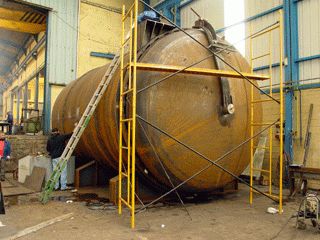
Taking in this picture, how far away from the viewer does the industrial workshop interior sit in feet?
14.9

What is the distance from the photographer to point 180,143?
15.6 feet

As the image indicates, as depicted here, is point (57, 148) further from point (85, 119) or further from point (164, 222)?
point (164, 222)

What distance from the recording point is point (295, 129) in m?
8.18

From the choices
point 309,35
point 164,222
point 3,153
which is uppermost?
point 309,35

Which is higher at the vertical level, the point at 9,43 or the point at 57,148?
the point at 9,43

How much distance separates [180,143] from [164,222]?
1168 mm

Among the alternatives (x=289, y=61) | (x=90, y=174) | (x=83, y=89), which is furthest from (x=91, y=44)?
(x=289, y=61)

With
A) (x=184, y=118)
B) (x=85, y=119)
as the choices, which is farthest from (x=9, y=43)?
(x=184, y=118)

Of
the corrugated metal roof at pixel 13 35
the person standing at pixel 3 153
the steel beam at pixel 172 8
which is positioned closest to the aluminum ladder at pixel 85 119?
the person standing at pixel 3 153

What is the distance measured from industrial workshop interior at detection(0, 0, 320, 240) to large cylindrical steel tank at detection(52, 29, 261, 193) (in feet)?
0.06

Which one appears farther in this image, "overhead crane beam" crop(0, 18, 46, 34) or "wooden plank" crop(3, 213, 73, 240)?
"overhead crane beam" crop(0, 18, 46, 34)

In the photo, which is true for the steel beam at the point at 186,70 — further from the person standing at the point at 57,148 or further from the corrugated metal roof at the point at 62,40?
the corrugated metal roof at the point at 62,40

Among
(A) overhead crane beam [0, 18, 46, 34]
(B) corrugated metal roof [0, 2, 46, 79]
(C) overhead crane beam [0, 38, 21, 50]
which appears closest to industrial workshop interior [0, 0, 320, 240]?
(B) corrugated metal roof [0, 2, 46, 79]

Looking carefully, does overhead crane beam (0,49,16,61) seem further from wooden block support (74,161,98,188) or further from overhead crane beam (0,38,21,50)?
wooden block support (74,161,98,188)
